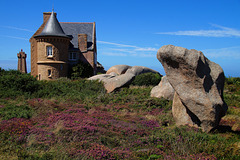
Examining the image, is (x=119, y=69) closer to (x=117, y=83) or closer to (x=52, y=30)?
(x=52, y=30)

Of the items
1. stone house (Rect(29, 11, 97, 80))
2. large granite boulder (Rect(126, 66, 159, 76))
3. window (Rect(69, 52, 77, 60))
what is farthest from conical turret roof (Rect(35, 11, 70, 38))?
large granite boulder (Rect(126, 66, 159, 76))

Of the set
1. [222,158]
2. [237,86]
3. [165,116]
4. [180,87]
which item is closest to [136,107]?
[165,116]

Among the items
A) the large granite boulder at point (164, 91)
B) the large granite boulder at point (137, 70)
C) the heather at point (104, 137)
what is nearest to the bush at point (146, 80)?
the large granite boulder at point (164, 91)

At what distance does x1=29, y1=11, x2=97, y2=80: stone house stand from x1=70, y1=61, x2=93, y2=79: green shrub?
0.88m

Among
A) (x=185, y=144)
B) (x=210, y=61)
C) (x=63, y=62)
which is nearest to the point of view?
(x=185, y=144)

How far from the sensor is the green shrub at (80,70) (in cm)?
3147

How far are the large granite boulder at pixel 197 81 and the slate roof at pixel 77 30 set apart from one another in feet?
87.3

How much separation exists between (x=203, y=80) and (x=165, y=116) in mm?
3459

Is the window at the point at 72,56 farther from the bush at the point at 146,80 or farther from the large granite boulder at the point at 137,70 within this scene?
the bush at the point at 146,80

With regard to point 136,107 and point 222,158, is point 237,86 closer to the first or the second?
point 136,107

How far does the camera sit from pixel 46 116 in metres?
10.1

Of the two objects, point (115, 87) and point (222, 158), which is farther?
point (115, 87)

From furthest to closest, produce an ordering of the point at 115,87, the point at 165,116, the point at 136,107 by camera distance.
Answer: the point at 115,87, the point at 136,107, the point at 165,116

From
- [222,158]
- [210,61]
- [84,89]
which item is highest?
[210,61]
